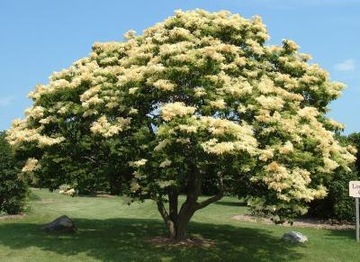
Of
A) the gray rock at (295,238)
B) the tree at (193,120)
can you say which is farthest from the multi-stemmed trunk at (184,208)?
the gray rock at (295,238)

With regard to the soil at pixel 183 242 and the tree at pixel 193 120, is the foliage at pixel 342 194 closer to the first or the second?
the tree at pixel 193 120

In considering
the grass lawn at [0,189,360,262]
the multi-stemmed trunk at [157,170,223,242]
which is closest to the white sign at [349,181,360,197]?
the grass lawn at [0,189,360,262]

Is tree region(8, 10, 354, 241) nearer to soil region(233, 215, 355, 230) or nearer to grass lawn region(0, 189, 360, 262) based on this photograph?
grass lawn region(0, 189, 360, 262)

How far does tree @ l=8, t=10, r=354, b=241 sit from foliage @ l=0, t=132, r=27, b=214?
20.2ft

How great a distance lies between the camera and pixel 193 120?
1764 centimetres

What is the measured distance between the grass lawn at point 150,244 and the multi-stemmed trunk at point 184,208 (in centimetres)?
122

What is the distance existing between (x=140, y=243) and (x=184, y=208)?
239 centimetres

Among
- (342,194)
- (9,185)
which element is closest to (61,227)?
(9,185)

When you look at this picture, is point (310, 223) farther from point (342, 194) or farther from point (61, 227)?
point (61, 227)

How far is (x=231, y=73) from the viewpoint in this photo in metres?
21.0

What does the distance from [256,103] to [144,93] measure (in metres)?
4.20

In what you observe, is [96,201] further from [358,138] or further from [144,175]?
[144,175]

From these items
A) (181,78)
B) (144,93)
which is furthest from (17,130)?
(181,78)

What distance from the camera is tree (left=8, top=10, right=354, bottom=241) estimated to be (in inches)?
704
